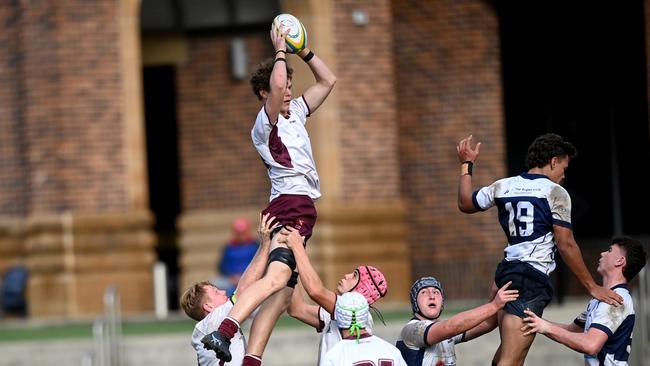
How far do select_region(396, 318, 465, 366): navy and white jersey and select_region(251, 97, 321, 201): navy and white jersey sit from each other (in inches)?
42.9

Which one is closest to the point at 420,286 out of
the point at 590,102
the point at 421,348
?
the point at 421,348

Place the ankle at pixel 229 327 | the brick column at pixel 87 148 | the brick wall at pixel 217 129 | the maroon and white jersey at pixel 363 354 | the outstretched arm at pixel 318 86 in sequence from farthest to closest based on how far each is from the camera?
the brick wall at pixel 217 129 → the brick column at pixel 87 148 → the outstretched arm at pixel 318 86 → the ankle at pixel 229 327 → the maroon and white jersey at pixel 363 354

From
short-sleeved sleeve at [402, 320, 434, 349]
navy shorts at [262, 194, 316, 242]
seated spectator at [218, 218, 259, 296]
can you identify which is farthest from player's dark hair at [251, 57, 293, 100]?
seated spectator at [218, 218, 259, 296]

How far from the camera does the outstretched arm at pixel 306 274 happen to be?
412 inches

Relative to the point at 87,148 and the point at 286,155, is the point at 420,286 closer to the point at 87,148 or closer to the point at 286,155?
the point at 286,155

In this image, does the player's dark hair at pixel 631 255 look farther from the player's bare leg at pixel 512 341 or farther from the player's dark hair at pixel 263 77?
the player's dark hair at pixel 263 77

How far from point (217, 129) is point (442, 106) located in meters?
3.15

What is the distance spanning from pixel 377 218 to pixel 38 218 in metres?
4.38

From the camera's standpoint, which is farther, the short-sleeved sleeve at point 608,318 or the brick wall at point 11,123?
the brick wall at point 11,123

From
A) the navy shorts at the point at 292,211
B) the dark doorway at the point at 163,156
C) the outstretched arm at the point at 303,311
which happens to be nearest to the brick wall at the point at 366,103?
the dark doorway at the point at 163,156

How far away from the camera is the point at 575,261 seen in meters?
10.4

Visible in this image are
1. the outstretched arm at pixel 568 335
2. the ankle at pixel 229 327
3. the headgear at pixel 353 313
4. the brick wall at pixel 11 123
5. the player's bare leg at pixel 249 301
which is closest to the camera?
the headgear at pixel 353 313

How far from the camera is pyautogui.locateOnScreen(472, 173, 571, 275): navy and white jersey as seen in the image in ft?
34.1

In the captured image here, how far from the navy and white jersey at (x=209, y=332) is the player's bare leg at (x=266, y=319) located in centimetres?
15
